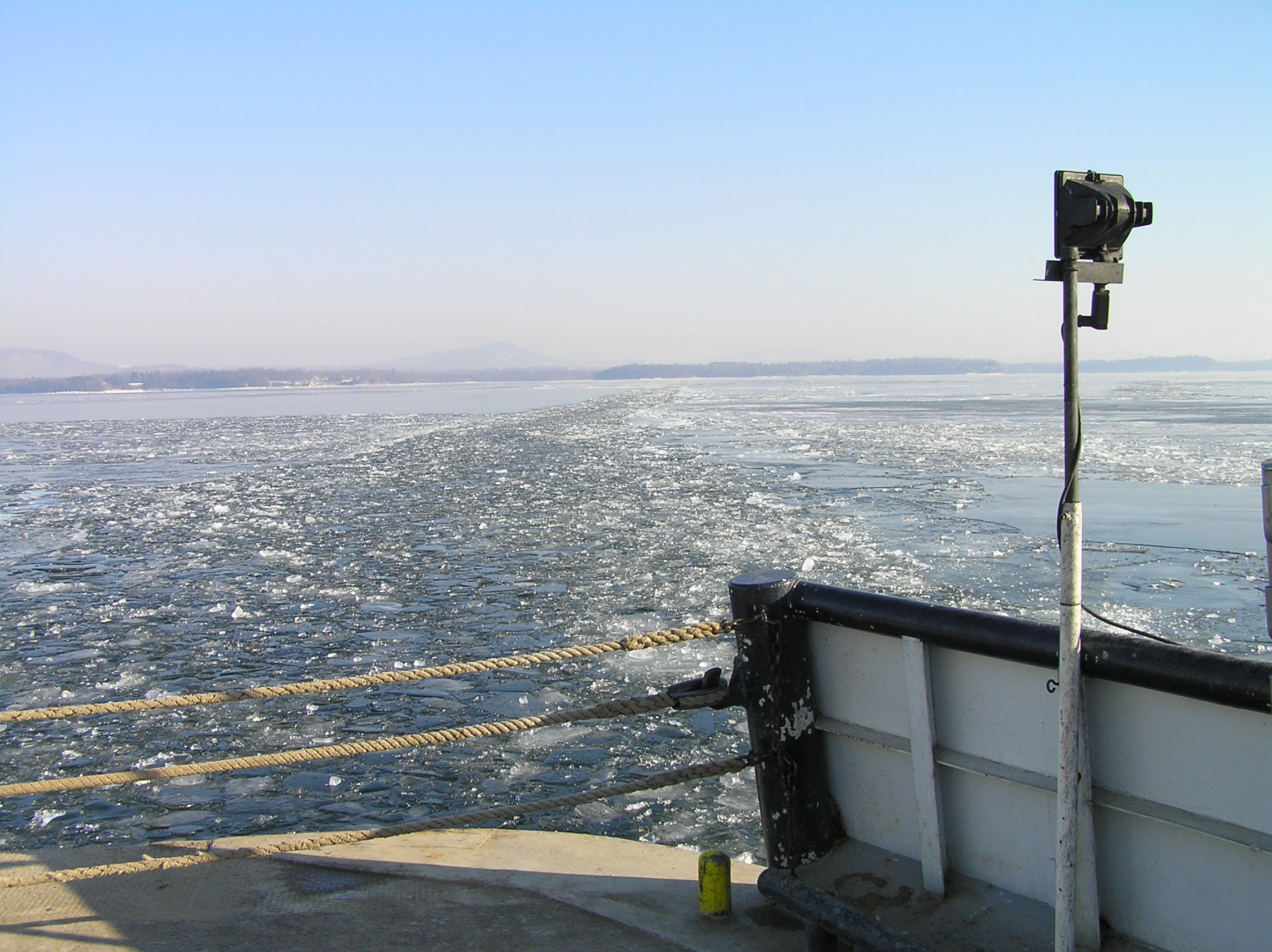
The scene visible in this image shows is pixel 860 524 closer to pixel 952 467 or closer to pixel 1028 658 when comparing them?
pixel 952 467

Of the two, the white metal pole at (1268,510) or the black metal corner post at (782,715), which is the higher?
the white metal pole at (1268,510)

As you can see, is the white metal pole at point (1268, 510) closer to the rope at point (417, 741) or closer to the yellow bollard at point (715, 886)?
the rope at point (417, 741)

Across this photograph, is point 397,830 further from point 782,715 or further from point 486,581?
point 486,581

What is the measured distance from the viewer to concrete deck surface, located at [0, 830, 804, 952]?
3.34 meters

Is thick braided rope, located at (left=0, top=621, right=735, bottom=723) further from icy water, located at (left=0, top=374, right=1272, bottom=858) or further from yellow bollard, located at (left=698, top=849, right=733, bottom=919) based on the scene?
icy water, located at (left=0, top=374, right=1272, bottom=858)

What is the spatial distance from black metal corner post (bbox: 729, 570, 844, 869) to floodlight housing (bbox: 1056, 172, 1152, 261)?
1414 mm

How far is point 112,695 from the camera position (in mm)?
7188

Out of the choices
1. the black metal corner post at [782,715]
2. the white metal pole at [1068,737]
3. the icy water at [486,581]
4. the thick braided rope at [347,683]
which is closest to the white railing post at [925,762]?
the black metal corner post at [782,715]

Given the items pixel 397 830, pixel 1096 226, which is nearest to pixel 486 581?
pixel 397 830

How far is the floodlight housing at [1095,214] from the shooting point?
238cm

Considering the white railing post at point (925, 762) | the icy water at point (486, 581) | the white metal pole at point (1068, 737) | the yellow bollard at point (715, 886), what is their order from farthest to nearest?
the icy water at point (486, 581) → the yellow bollard at point (715, 886) → the white railing post at point (925, 762) → the white metal pole at point (1068, 737)

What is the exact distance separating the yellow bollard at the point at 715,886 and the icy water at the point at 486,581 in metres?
1.56

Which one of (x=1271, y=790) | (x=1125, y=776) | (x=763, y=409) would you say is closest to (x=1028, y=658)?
(x=1125, y=776)

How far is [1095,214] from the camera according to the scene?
2.36 m
